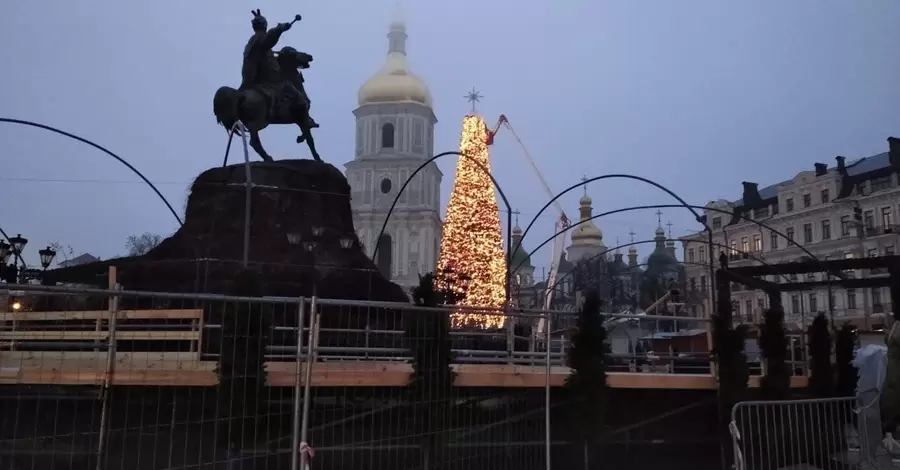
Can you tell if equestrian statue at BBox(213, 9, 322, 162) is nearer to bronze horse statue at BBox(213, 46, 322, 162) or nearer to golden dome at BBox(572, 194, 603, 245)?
bronze horse statue at BBox(213, 46, 322, 162)

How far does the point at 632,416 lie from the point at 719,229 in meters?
64.2

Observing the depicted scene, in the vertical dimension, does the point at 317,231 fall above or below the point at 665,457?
above

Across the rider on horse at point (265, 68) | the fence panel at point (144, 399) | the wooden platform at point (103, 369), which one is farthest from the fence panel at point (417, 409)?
the rider on horse at point (265, 68)

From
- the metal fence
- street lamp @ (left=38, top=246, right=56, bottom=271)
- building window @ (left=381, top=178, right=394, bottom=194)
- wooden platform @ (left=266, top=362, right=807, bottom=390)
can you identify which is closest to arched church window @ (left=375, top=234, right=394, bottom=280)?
building window @ (left=381, top=178, right=394, bottom=194)

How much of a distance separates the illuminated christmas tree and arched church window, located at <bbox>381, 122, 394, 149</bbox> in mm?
43633

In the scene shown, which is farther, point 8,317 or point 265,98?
point 265,98

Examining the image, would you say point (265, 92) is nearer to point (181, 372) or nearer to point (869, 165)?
point (181, 372)

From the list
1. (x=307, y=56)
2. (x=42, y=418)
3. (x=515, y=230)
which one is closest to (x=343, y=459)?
(x=42, y=418)

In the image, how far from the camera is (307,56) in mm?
A: 21797

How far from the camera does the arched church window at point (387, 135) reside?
85.6 meters

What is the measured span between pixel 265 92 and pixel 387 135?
2597 inches

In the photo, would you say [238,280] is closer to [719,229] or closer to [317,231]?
[317,231]

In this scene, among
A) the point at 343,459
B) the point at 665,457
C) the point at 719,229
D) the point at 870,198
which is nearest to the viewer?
the point at 343,459

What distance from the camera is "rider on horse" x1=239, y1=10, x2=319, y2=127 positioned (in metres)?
20.2
